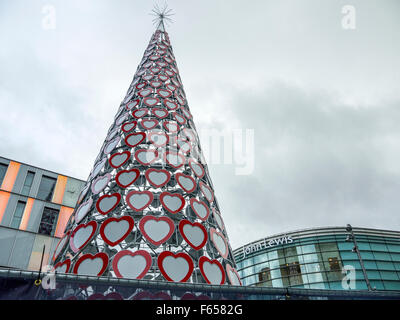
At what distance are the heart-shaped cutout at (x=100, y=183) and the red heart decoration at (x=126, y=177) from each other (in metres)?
0.51

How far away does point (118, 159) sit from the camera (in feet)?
36.7

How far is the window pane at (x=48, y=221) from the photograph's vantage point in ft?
67.1

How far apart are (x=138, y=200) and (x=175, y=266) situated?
2632mm

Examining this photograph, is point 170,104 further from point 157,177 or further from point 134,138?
point 157,177

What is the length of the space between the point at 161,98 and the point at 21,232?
13.7m

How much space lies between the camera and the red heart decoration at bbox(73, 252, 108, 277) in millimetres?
7303

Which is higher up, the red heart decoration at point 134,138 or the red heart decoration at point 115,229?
the red heart decoration at point 134,138

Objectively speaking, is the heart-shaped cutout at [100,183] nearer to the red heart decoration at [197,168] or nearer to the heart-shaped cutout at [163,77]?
the red heart decoration at [197,168]

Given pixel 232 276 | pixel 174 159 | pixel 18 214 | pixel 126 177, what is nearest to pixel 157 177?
pixel 126 177

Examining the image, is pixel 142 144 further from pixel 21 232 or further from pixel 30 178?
pixel 30 178

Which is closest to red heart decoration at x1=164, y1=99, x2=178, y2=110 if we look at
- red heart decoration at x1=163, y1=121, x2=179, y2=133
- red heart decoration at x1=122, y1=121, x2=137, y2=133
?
red heart decoration at x1=163, y1=121, x2=179, y2=133

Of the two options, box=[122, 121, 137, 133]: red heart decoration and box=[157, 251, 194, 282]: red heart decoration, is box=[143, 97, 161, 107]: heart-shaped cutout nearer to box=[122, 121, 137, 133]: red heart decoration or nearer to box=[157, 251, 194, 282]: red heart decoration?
box=[122, 121, 137, 133]: red heart decoration

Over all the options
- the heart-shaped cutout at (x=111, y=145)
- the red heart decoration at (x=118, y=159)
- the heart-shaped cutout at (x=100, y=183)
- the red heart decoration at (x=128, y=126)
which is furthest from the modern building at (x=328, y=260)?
the heart-shaped cutout at (x=100, y=183)

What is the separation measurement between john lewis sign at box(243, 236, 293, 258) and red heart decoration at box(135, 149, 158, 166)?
3353 centimetres
